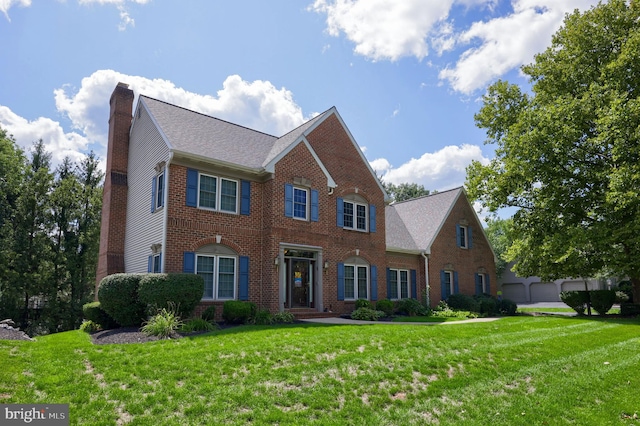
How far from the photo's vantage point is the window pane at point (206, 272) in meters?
14.6

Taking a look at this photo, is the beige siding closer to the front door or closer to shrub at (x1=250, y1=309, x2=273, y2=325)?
shrub at (x1=250, y1=309, x2=273, y2=325)

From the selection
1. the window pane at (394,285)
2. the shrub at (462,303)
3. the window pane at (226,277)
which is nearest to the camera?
the window pane at (226,277)

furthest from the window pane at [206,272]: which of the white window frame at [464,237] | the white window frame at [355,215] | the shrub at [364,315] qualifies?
the white window frame at [464,237]

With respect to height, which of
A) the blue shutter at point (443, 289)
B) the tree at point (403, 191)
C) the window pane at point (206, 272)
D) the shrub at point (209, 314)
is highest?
the tree at point (403, 191)

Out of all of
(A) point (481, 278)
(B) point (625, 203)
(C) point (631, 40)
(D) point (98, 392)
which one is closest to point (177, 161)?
(D) point (98, 392)

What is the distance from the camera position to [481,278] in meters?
27.2

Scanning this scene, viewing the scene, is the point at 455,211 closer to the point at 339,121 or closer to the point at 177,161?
the point at 339,121

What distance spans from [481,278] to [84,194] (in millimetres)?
27953

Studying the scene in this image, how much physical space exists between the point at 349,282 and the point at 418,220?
8.84 metres

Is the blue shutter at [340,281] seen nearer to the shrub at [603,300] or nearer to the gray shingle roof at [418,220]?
the gray shingle roof at [418,220]

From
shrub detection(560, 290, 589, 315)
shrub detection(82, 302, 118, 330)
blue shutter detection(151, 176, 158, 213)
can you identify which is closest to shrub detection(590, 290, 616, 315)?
shrub detection(560, 290, 589, 315)

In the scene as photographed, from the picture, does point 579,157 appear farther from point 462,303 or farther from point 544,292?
point 544,292

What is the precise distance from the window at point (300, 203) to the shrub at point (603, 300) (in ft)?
50.4

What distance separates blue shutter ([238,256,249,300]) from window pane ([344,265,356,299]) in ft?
16.9
